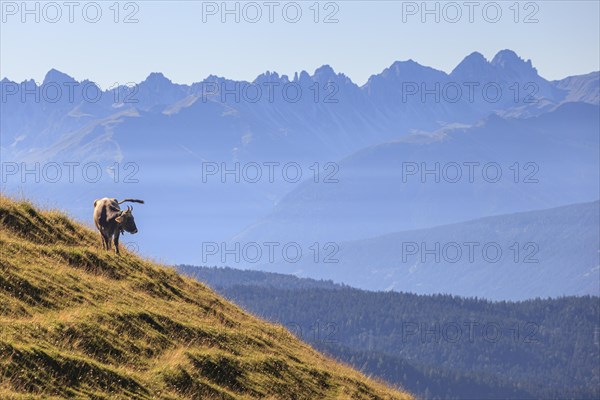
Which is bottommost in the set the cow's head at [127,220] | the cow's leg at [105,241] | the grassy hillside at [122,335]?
the grassy hillside at [122,335]

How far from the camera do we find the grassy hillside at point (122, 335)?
A: 2188 centimetres

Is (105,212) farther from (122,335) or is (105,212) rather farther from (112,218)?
(122,335)

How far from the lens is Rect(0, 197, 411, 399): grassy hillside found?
2188 cm

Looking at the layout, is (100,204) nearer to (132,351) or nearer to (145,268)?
(145,268)

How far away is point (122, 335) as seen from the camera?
2578 centimetres

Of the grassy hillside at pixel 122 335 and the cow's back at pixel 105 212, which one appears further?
the cow's back at pixel 105 212

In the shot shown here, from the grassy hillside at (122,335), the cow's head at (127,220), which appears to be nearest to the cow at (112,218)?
the cow's head at (127,220)

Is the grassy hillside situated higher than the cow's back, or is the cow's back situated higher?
the cow's back

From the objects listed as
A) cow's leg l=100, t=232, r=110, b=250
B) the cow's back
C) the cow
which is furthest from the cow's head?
cow's leg l=100, t=232, r=110, b=250

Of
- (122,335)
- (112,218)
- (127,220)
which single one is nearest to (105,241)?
(112,218)

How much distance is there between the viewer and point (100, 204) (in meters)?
33.7

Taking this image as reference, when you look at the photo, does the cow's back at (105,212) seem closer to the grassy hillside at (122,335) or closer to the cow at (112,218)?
the cow at (112,218)

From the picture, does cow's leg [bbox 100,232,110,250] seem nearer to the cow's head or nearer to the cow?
the cow

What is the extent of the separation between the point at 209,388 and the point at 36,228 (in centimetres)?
1071
